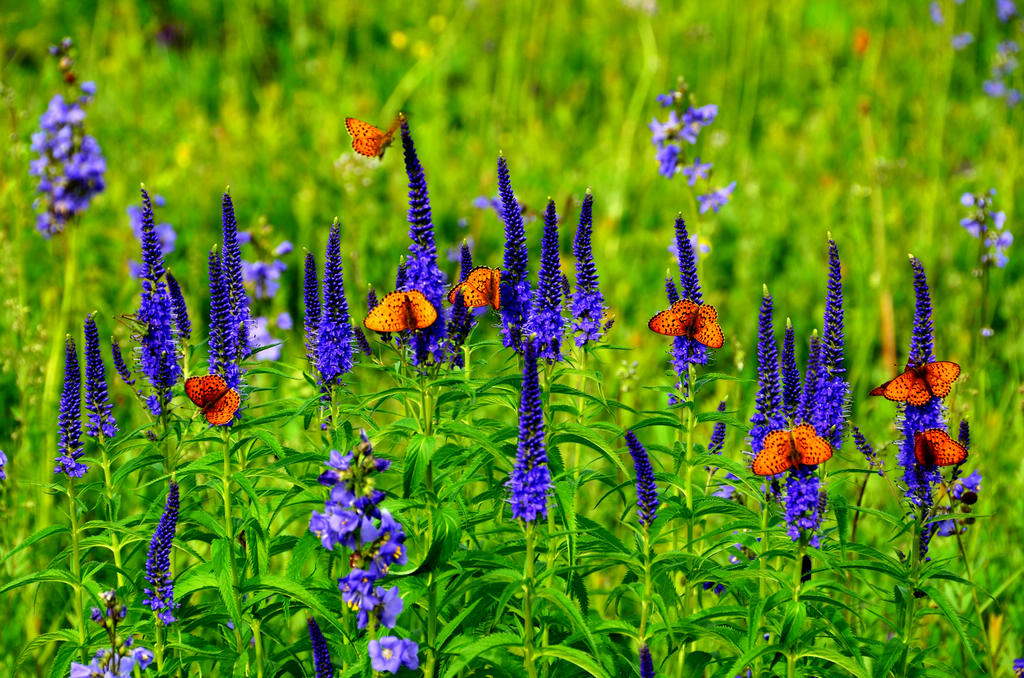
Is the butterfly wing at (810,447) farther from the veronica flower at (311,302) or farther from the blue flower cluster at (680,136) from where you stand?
the blue flower cluster at (680,136)

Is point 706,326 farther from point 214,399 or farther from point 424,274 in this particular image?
point 214,399

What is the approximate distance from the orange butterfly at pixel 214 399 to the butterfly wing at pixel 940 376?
1.99 m

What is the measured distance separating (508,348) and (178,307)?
104cm

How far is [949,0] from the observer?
7312mm

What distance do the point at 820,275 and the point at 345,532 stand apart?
5.77m

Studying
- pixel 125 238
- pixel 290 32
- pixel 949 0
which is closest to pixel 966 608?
pixel 949 0

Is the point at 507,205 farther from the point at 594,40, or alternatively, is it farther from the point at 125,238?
the point at 594,40

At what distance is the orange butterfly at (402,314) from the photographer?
2.78m

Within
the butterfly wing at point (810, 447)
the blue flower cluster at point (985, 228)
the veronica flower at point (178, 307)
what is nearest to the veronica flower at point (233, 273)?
the veronica flower at point (178, 307)

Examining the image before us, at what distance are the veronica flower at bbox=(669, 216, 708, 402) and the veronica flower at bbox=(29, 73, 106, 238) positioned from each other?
3.59m

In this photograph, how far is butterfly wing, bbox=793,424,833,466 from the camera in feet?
8.61

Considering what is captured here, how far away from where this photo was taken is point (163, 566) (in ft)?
9.25

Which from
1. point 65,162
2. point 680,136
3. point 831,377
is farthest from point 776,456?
point 65,162

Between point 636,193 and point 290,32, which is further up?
point 290,32
